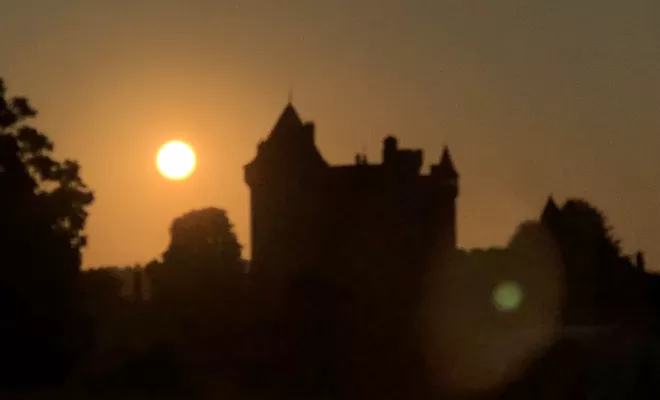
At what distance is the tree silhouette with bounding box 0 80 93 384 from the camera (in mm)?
42875

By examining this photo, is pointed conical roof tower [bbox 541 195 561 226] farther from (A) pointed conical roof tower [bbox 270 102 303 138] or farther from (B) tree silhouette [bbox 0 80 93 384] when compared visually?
(B) tree silhouette [bbox 0 80 93 384]

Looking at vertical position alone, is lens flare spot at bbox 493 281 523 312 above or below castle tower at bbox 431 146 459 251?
below

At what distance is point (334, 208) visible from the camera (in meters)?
71.7

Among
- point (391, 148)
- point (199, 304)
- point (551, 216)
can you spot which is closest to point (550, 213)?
point (551, 216)

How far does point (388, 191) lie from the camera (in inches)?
2761

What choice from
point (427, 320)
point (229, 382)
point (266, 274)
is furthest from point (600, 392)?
point (266, 274)

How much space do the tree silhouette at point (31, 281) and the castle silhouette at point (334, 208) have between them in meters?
22.7

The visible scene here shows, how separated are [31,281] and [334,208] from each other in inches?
1204

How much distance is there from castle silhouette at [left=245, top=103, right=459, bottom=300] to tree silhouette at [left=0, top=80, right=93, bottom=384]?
22666mm

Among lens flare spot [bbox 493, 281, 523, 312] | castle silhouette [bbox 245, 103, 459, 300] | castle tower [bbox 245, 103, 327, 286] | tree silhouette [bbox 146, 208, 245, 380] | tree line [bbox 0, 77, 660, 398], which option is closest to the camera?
tree line [bbox 0, 77, 660, 398]

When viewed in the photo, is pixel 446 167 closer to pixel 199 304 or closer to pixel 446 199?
pixel 446 199

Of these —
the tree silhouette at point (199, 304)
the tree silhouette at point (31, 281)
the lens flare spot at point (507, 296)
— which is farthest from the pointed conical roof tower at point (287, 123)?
the tree silhouette at point (31, 281)

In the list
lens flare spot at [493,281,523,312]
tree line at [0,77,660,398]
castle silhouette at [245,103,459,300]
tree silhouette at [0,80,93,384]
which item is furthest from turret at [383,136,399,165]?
tree silhouette at [0,80,93,384]

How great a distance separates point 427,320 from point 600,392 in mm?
→ 20515
